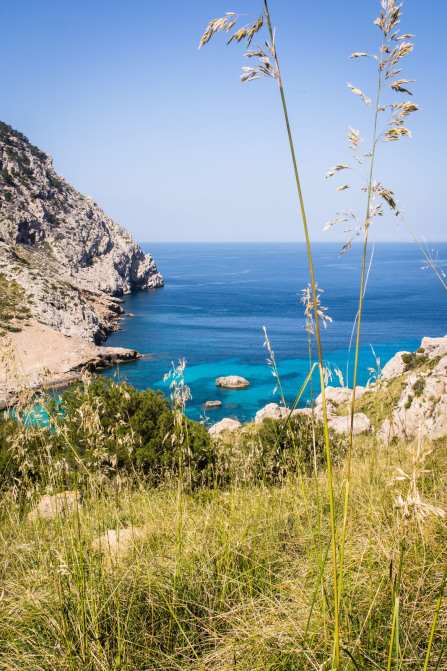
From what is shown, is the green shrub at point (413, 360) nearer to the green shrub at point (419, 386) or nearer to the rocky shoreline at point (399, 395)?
the rocky shoreline at point (399, 395)

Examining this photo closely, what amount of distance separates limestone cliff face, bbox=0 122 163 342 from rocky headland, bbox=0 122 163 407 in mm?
128

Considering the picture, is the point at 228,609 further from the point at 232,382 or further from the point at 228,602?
the point at 232,382

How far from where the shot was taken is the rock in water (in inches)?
1443

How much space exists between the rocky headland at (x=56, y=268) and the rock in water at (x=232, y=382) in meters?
11.4

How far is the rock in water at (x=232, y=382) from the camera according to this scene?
3666 cm

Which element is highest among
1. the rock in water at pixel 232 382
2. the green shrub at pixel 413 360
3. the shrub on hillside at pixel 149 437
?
the shrub on hillside at pixel 149 437

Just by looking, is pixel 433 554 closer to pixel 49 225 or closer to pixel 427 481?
pixel 427 481

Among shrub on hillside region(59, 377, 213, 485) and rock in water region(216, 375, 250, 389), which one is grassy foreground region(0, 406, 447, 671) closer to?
shrub on hillside region(59, 377, 213, 485)

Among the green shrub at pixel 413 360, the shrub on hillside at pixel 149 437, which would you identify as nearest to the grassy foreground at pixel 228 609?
the shrub on hillside at pixel 149 437

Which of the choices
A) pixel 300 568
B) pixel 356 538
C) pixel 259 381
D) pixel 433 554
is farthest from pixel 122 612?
pixel 259 381

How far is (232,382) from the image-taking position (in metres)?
36.9

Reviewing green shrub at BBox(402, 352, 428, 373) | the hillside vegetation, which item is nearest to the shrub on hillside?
the hillside vegetation

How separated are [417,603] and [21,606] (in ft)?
6.37

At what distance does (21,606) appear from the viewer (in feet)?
6.68
